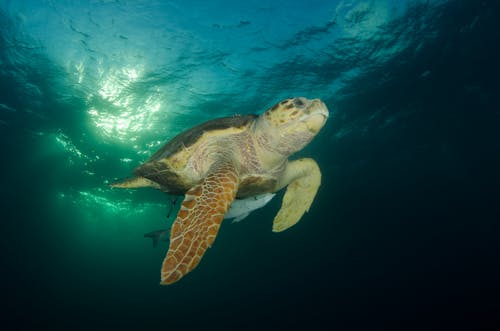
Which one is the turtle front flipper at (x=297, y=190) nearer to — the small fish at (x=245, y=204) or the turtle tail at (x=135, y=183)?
the small fish at (x=245, y=204)

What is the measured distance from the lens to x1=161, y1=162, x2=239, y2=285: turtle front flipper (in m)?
1.87

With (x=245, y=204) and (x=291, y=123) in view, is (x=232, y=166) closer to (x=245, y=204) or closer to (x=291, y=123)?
(x=291, y=123)

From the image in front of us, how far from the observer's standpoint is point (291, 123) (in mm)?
3225

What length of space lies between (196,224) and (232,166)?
46.1 inches

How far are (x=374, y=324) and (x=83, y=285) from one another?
3764 cm

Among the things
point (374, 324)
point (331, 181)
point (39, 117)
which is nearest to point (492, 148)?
point (331, 181)

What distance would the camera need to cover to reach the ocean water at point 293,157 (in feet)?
26.7

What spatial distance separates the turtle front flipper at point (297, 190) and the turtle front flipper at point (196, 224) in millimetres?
2096

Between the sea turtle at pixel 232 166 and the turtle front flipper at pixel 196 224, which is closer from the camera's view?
the turtle front flipper at pixel 196 224

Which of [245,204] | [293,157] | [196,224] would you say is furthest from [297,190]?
[293,157]

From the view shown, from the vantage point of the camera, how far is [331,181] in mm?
21062

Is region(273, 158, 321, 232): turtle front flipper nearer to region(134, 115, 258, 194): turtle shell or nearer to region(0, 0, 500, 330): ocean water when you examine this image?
region(134, 115, 258, 194): turtle shell

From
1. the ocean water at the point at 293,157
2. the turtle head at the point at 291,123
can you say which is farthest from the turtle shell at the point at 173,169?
the ocean water at the point at 293,157

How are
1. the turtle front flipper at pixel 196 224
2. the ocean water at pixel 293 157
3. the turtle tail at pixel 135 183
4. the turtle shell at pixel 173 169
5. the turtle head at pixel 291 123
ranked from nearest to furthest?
the turtle front flipper at pixel 196 224 < the turtle head at pixel 291 123 < the turtle shell at pixel 173 169 < the turtle tail at pixel 135 183 < the ocean water at pixel 293 157
